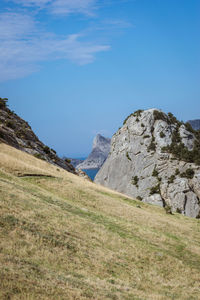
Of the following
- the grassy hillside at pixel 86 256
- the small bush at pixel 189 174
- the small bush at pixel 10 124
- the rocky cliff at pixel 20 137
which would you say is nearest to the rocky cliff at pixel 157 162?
the small bush at pixel 189 174

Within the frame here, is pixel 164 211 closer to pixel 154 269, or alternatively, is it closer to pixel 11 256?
pixel 154 269

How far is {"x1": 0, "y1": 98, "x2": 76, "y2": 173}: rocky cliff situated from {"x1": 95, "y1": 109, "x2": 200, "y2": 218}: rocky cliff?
34.5 metres

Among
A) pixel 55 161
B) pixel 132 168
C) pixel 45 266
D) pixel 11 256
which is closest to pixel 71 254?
pixel 45 266

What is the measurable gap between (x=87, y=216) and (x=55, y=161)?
38.1m

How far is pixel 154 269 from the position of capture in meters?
21.1

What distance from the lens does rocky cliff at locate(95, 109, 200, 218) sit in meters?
87.9

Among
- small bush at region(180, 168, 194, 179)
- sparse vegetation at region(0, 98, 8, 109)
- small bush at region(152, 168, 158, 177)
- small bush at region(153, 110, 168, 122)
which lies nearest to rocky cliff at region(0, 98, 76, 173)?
sparse vegetation at region(0, 98, 8, 109)

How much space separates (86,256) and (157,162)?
277ft

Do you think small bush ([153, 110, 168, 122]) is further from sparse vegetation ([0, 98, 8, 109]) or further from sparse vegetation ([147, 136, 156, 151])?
sparse vegetation ([0, 98, 8, 109])

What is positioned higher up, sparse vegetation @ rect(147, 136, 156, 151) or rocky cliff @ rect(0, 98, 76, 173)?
sparse vegetation @ rect(147, 136, 156, 151)

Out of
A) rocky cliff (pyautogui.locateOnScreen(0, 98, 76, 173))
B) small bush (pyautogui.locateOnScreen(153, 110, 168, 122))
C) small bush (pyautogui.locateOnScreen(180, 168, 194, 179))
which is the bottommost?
rocky cliff (pyautogui.locateOnScreen(0, 98, 76, 173))

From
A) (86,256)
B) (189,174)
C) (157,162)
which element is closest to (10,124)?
(86,256)

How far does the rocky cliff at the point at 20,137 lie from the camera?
58.8 metres

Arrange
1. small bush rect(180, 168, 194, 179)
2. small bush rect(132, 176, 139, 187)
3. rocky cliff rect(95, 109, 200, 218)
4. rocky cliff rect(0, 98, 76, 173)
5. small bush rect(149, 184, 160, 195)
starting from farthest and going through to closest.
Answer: small bush rect(132, 176, 139, 187) < small bush rect(149, 184, 160, 195) < small bush rect(180, 168, 194, 179) < rocky cliff rect(95, 109, 200, 218) < rocky cliff rect(0, 98, 76, 173)
